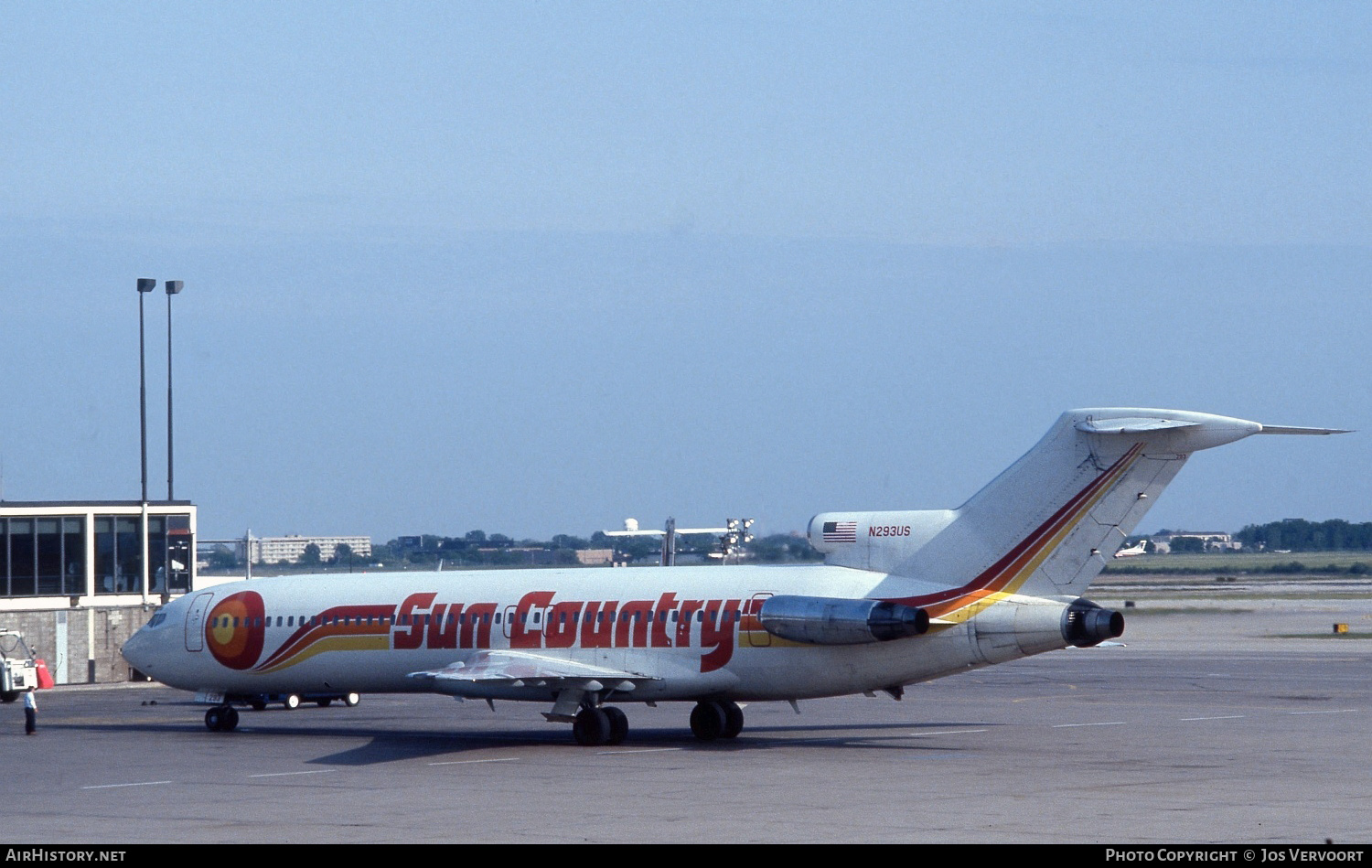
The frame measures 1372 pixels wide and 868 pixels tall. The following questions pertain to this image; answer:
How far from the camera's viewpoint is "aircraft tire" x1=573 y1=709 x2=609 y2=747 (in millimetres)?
32062

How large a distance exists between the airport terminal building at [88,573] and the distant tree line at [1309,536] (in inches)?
5193

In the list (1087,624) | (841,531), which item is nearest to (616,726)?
(841,531)

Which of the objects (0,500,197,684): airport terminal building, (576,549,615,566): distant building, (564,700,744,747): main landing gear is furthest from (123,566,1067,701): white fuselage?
(576,549,615,566): distant building

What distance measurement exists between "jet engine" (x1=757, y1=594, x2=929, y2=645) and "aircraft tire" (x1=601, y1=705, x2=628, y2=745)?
3.52 m

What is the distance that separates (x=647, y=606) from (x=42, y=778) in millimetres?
10797

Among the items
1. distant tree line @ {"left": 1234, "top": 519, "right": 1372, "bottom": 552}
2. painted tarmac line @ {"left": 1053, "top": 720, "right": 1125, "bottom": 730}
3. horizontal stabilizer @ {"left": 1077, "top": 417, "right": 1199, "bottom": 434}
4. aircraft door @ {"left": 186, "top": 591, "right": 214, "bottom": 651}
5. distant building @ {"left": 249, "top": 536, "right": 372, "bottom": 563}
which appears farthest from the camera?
distant tree line @ {"left": 1234, "top": 519, "right": 1372, "bottom": 552}

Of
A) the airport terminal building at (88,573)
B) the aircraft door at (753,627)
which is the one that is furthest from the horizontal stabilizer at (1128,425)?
the airport terminal building at (88,573)

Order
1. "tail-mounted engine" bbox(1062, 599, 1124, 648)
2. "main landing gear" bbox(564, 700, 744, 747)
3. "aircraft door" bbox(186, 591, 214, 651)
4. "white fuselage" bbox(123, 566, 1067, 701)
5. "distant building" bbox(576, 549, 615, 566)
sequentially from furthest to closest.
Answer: "distant building" bbox(576, 549, 615, 566) → "aircraft door" bbox(186, 591, 214, 651) → "main landing gear" bbox(564, 700, 744, 747) → "white fuselage" bbox(123, 566, 1067, 701) → "tail-mounted engine" bbox(1062, 599, 1124, 648)

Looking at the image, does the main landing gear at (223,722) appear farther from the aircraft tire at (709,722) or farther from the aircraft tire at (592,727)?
the aircraft tire at (709,722)

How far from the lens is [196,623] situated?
129 ft

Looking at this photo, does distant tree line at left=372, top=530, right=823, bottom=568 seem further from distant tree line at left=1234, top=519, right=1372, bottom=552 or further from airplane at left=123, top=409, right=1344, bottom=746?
distant tree line at left=1234, top=519, right=1372, bottom=552

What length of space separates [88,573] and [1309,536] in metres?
147

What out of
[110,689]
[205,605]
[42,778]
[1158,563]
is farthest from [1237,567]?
[42,778]

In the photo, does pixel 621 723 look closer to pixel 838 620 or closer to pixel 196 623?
pixel 838 620
